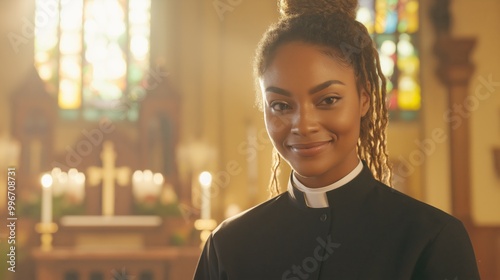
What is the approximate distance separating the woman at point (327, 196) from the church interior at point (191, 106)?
5596mm

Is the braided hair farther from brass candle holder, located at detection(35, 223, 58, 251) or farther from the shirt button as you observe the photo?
brass candle holder, located at detection(35, 223, 58, 251)

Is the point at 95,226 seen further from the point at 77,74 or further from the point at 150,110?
the point at 77,74

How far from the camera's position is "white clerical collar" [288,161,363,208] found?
4.24 feet

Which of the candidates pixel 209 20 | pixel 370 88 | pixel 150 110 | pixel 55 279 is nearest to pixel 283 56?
pixel 370 88

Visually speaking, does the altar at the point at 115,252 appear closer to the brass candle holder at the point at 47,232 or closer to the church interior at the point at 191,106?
the brass candle holder at the point at 47,232

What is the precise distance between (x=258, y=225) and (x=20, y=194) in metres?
6.58

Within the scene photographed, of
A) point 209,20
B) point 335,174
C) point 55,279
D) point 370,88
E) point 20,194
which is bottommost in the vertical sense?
point 55,279

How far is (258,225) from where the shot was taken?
134cm

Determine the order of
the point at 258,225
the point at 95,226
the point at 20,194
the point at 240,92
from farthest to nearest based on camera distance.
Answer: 1. the point at 240,92
2. the point at 20,194
3. the point at 95,226
4. the point at 258,225

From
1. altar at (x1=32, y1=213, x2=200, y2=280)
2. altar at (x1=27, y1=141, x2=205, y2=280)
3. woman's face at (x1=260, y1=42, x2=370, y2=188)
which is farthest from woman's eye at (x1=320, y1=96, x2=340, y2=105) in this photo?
altar at (x1=32, y1=213, x2=200, y2=280)

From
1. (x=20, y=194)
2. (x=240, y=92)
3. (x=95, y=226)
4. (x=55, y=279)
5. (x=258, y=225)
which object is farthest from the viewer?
(x=240, y=92)

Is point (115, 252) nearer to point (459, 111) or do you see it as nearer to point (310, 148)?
point (459, 111)

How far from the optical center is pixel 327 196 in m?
1.30

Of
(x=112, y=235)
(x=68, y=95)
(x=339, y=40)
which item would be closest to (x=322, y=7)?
(x=339, y=40)
